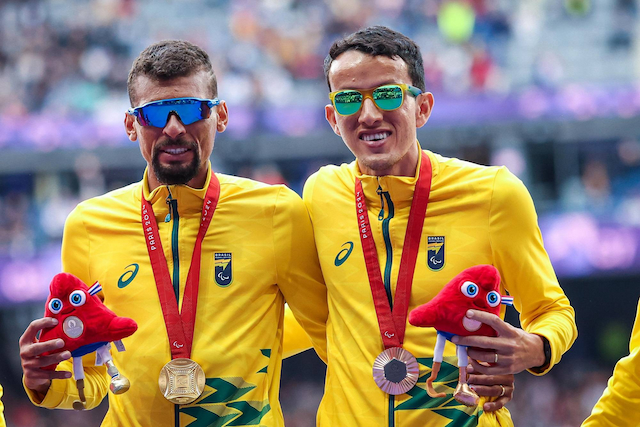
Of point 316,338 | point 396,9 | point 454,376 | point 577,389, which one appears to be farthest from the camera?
point 396,9

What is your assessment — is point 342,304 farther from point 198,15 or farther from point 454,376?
point 198,15

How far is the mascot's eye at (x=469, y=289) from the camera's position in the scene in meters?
2.80

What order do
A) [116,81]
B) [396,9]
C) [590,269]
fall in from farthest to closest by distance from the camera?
[396,9] → [116,81] → [590,269]

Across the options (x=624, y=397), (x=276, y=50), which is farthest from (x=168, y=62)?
(x=276, y=50)

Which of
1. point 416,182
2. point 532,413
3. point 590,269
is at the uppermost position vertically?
point 416,182

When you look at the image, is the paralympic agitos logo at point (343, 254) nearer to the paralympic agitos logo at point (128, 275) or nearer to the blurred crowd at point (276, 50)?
the paralympic agitos logo at point (128, 275)

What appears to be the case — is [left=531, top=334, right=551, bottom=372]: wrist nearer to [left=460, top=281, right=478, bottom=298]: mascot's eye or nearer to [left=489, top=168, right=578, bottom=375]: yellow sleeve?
[left=489, top=168, right=578, bottom=375]: yellow sleeve

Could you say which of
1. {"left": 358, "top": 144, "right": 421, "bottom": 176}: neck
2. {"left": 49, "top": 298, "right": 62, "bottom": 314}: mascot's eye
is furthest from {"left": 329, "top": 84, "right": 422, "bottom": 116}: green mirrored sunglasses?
{"left": 49, "top": 298, "right": 62, "bottom": 314}: mascot's eye

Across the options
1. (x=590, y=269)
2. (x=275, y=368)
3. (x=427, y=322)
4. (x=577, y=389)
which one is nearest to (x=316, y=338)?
(x=275, y=368)

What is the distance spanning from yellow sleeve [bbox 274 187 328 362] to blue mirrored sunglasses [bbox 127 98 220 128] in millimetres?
479

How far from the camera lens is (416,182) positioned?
333 centimetres

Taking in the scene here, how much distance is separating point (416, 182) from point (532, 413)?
1049 cm

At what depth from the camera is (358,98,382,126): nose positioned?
3256 mm

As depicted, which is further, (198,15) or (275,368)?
(198,15)
